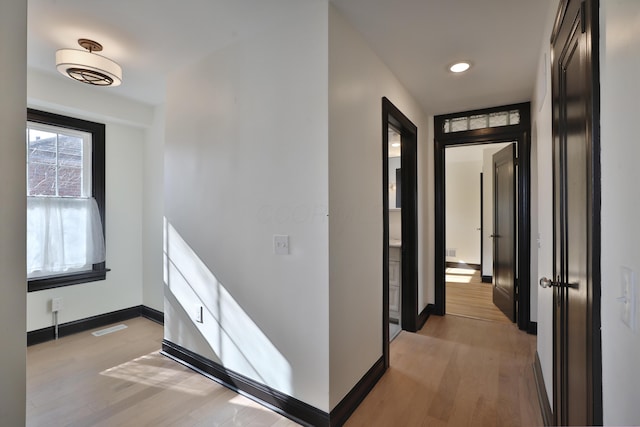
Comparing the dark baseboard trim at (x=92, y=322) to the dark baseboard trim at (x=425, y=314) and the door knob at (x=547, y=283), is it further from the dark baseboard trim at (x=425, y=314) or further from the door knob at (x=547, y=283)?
the door knob at (x=547, y=283)

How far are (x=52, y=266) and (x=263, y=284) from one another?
8.13 ft

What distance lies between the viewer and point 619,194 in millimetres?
707

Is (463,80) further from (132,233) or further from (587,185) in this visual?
(132,233)

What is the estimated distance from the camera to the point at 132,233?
12.0 feet

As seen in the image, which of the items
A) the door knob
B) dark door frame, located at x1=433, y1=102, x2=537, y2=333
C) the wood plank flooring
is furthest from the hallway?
the door knob

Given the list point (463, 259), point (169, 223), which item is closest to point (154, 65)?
point (169, 223)

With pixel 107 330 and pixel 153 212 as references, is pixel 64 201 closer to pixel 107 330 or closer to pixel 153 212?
pixel 153 212

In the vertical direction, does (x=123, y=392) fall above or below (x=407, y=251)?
below

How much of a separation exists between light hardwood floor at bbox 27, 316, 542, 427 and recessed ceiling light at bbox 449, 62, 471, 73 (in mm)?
2465

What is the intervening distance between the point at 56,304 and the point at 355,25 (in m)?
3.74

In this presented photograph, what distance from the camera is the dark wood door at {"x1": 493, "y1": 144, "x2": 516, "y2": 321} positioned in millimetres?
3479

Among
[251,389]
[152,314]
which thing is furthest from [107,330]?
[251,389]

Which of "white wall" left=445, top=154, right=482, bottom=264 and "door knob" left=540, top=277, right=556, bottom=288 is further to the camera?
"white wall" left=445, top=154, right=482, bottom=264

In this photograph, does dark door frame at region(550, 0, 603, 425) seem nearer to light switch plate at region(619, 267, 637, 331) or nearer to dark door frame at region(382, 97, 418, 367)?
light switch plate at region(619, 267, 637, 331)
